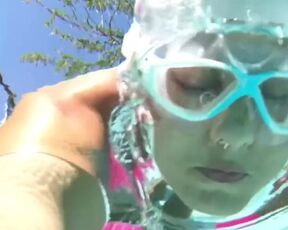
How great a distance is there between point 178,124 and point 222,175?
0.10 metres

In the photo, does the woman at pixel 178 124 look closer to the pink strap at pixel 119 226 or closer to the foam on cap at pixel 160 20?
the foam on cap at pixel 160 20

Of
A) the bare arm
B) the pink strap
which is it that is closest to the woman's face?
the bare arm

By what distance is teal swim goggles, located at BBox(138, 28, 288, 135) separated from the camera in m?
1.39

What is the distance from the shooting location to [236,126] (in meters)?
1.38

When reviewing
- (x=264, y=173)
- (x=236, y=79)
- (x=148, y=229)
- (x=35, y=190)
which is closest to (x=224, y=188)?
(x=264, y=173)

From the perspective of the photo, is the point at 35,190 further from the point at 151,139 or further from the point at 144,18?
the point at 144,18

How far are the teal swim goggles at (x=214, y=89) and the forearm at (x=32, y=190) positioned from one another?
0.63 ft

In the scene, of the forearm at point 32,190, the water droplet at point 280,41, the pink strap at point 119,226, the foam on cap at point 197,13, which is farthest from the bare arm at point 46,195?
the water droplet at point 280,41

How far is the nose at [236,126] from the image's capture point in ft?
4.52

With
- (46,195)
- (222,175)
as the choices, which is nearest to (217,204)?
(222,175)

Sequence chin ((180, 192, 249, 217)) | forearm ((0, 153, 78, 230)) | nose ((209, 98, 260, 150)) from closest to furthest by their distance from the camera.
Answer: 1. forearm ((0, 153, 78, 230))
2. nose ((209, 98, 260, 150))
3. chin ((180, 192, 249, 217))

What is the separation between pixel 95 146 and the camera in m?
1.60

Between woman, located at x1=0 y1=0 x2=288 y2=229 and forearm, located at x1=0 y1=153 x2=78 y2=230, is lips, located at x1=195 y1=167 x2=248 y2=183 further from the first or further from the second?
forearm, located at x1=0 y1=153 x2=78 y2=230

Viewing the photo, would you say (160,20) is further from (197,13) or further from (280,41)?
(280,41)
